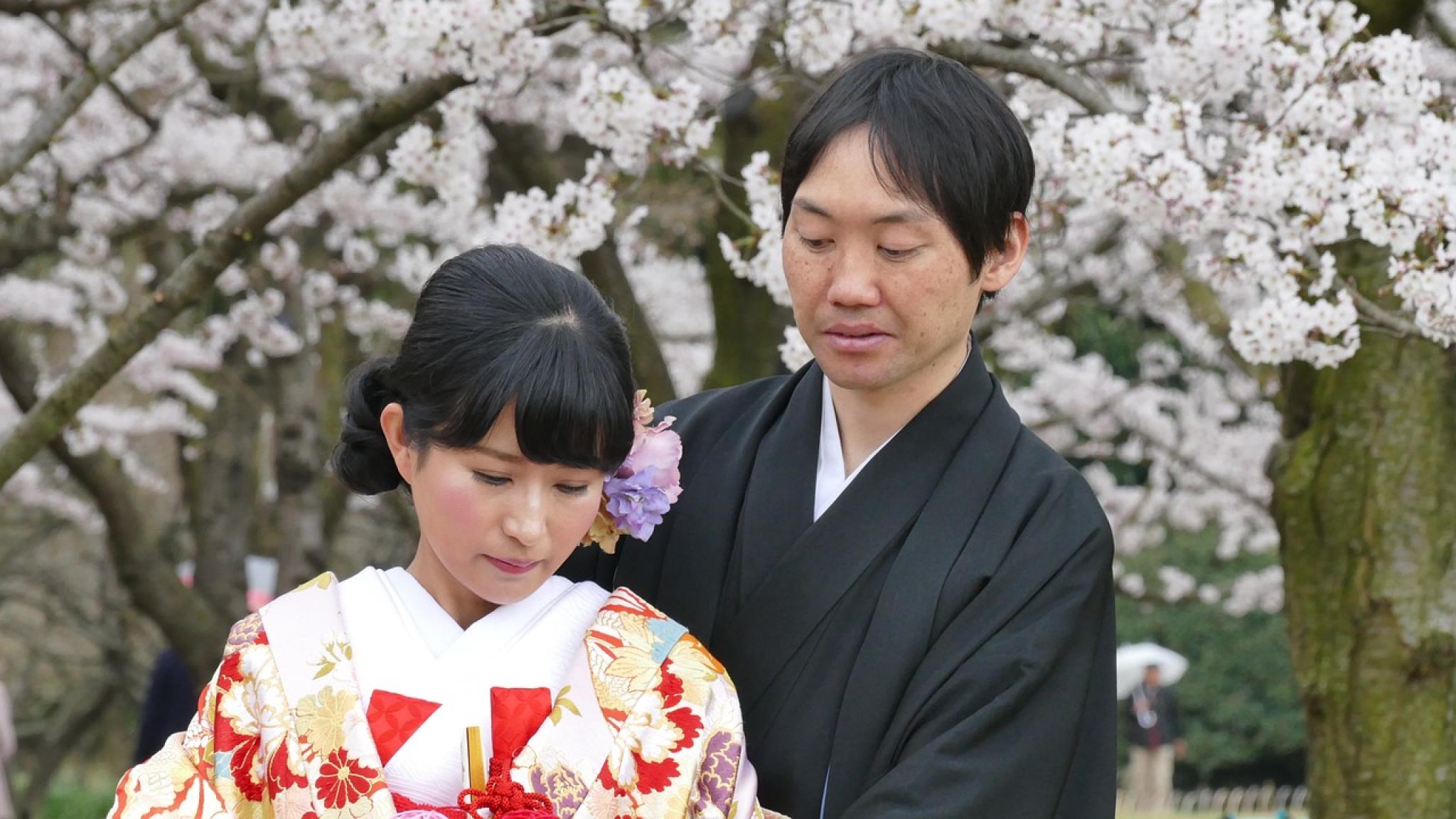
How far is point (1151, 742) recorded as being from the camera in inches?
496

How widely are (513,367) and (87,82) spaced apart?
7.72 feet

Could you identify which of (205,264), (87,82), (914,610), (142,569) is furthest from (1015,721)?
(142,569)

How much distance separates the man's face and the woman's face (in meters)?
0.38

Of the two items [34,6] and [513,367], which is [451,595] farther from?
[34,6]

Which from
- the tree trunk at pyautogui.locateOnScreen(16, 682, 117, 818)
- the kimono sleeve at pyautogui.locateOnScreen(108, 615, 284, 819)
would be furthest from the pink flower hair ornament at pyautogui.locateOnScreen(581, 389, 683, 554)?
the tree trunk at pyautogui.locateOnScreen(16, 682, 117, 818)

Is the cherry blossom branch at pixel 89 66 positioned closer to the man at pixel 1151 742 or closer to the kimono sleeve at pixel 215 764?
the kimono sleeve at pixel 215 764

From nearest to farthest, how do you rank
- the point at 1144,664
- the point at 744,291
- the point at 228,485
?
1. the point at 744,291
2. the point at 228,485
3. the point at 1144,664

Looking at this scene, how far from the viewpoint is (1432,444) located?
13.0 feet

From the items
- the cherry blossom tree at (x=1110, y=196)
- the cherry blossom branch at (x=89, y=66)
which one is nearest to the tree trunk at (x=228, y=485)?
the cherry blossom tree at (x=1110, y=196)

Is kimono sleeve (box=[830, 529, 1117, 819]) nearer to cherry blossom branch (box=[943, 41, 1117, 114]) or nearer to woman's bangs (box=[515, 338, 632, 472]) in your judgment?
woman's bangs (box=[515, 338, 632, 472])

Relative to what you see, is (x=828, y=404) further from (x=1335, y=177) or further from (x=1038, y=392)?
(x=1038, y=392)

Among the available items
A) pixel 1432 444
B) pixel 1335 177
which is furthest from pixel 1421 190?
pixel 1432 444

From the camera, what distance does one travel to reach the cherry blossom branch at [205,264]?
12.8ft

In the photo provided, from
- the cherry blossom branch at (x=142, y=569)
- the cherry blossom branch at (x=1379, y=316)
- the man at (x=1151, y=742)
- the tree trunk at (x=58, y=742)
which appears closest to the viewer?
the cherry blossom branch at (x=1379, y=316)
